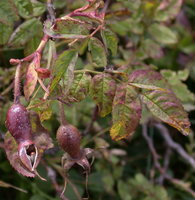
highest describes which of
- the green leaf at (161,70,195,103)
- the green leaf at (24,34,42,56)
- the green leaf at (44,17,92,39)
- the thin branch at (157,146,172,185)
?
the green leaf at (44,17,92,39)

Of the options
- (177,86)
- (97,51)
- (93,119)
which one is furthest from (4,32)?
(177,86)

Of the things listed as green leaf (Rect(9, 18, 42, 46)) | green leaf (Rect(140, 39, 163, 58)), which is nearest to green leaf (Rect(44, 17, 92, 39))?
green leaf (Rect(9, 18, 42, 46))

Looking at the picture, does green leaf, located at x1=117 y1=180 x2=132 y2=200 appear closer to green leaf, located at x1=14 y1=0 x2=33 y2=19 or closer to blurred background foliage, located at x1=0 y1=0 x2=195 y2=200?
blurred background foliage, located at x1=0 y1=0 x2=195 y2=200

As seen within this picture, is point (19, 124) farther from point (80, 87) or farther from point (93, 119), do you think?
point (93, 119)

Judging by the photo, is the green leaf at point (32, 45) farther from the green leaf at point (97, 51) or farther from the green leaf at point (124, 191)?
the green leaf at point (124, 191)

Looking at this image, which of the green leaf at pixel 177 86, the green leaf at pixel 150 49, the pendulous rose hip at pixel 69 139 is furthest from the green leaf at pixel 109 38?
the green leaf at pixel 150 49

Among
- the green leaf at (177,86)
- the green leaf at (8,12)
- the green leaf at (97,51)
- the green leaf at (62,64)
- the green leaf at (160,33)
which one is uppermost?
the green leaf at (8,12)

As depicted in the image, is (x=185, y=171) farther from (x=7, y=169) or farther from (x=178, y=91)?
(x=7, y=169)
